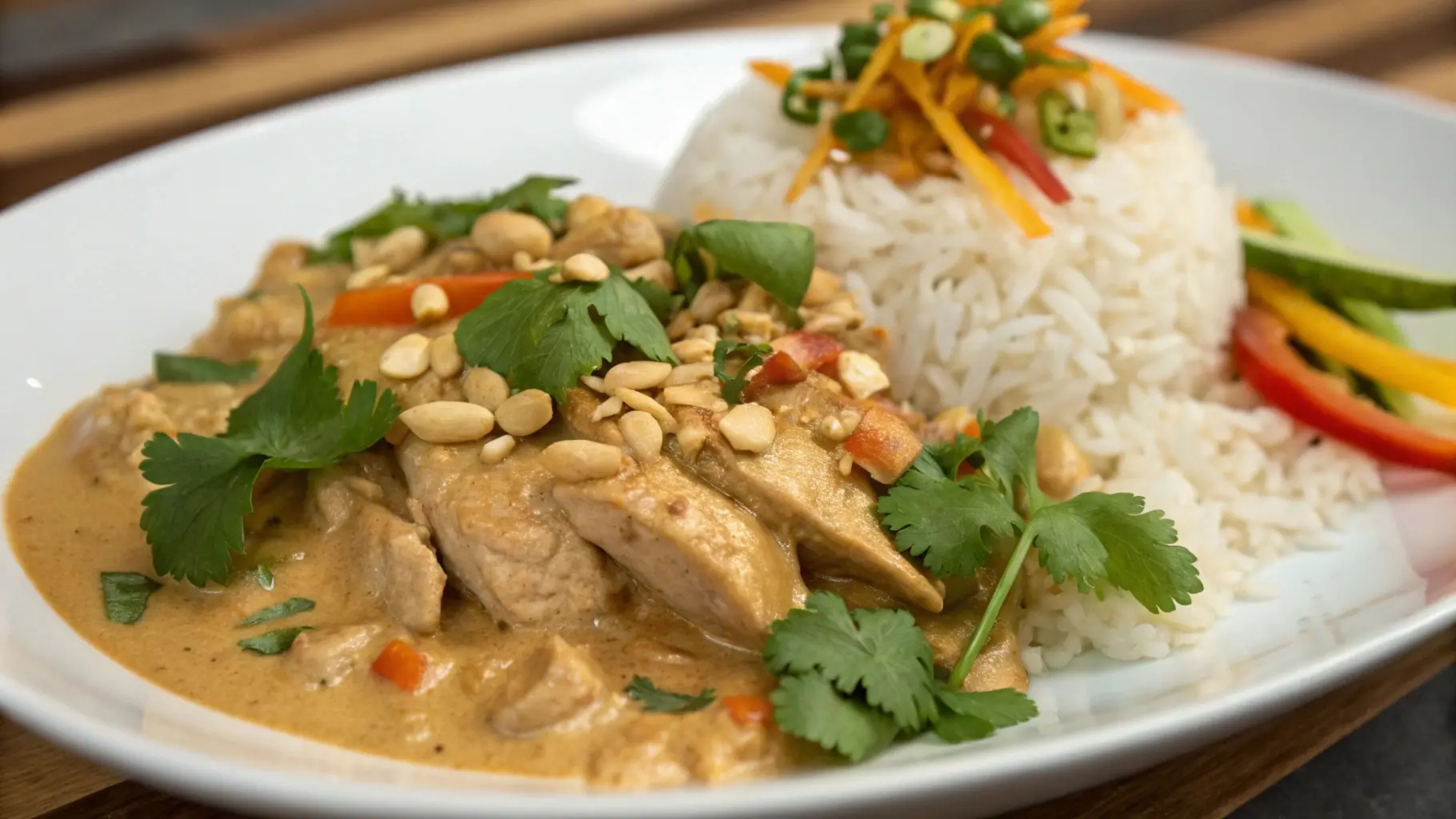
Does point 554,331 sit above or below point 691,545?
above

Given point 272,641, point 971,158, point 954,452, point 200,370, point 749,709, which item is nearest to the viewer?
point 749,709

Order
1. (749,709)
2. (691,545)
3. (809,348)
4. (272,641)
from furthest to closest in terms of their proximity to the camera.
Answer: (809,348)
(272,641)
(691,545)
(749,709)

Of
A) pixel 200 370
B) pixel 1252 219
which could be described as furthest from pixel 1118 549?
pixel 200 370

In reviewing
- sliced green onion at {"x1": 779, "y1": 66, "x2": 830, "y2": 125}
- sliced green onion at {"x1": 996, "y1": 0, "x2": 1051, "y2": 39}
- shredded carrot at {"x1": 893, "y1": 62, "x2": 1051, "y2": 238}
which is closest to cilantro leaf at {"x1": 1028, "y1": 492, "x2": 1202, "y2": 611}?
shredded carrot at {"x1": 893, "y1": 62, "x2": 1051, "y2": 238}

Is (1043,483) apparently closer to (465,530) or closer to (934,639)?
(934,639)

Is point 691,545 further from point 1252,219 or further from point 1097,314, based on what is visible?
point 1252,219

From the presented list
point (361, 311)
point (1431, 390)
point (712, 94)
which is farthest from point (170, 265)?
point (1431, 390)

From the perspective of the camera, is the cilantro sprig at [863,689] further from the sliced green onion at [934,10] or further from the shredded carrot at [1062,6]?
the shredded carrot at [1062,6]

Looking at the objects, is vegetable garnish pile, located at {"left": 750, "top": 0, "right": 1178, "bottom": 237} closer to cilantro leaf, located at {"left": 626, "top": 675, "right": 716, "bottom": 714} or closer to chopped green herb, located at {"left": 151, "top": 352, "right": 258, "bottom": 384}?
chopped green herb, located at {"left": 151, "top": 352, "right": 258, "bottom": 384}
